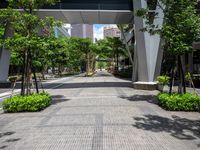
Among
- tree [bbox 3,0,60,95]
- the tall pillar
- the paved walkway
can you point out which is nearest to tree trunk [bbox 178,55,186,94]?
the paved walkway

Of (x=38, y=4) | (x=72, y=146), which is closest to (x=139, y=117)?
(x=72, y=146)

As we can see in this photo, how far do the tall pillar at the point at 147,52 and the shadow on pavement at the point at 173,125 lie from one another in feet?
32.3

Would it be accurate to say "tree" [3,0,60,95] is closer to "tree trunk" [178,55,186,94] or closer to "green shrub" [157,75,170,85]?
"tree trunk" [178,55,186,94]

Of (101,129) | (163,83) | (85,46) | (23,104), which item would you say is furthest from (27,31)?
(85,46)

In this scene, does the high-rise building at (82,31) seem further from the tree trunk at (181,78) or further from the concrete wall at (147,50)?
the tree trunk at (181,78)

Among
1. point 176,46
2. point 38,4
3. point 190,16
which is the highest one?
point 38,4

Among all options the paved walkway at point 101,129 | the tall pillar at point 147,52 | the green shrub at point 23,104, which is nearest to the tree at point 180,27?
the paved walkway at point 101,129

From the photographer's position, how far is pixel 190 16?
40.1ft

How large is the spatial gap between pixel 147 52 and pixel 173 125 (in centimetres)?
1140

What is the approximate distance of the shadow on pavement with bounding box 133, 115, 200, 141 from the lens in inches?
330

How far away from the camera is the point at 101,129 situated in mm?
8891

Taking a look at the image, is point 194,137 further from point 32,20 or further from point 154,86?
point 154,86

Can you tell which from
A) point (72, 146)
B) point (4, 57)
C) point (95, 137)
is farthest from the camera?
point (4, 57)

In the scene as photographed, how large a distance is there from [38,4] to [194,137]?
32.2 feet
